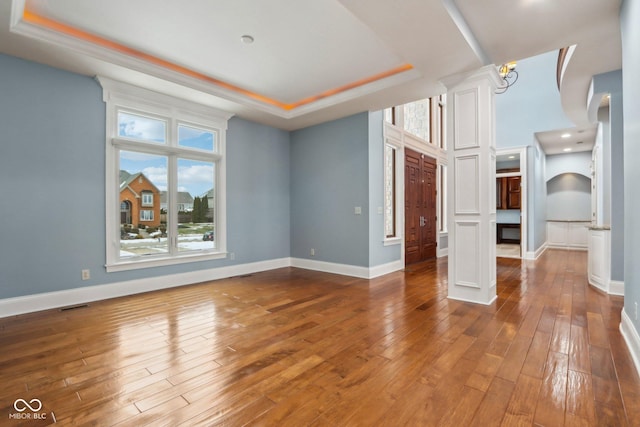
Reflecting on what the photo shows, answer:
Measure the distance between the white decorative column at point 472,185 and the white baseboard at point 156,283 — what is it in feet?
5.57

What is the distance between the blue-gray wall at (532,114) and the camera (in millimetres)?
6949

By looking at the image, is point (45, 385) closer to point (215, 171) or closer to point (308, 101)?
point (215, 171)

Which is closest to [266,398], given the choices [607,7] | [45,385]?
[45,385]

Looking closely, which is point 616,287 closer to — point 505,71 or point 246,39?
point 505,71

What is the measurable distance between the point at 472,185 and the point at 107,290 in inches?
189

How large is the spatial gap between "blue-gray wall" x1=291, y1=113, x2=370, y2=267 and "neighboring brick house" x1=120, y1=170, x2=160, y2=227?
2627mm

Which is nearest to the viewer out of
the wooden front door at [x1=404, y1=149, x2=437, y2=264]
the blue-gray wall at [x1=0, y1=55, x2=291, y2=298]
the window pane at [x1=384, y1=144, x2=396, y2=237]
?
the blue-gray wall at [x1=0, y1=55, x2=291, y2=298]

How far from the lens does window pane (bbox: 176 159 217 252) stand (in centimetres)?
480

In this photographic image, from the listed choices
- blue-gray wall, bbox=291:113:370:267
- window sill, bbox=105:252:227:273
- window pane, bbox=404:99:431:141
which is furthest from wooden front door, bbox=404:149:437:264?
window sill, bbox=105:252:227:273

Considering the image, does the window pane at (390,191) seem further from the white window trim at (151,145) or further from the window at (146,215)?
the window at (146,215)

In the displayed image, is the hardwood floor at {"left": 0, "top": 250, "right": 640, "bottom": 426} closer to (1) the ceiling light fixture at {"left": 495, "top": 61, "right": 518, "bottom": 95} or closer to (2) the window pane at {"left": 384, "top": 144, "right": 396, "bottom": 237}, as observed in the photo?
(2) the window pane at {"left": 384, "top": 144, "right": 396, "bottom": 237}

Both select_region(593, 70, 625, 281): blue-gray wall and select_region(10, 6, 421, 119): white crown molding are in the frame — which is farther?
select_region(593, 70, 625, 281): blue-gray wall

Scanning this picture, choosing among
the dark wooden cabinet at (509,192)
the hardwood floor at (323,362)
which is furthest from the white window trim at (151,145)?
the dark wooden cabinet at (509,192)

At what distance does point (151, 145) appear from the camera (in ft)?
14.2
